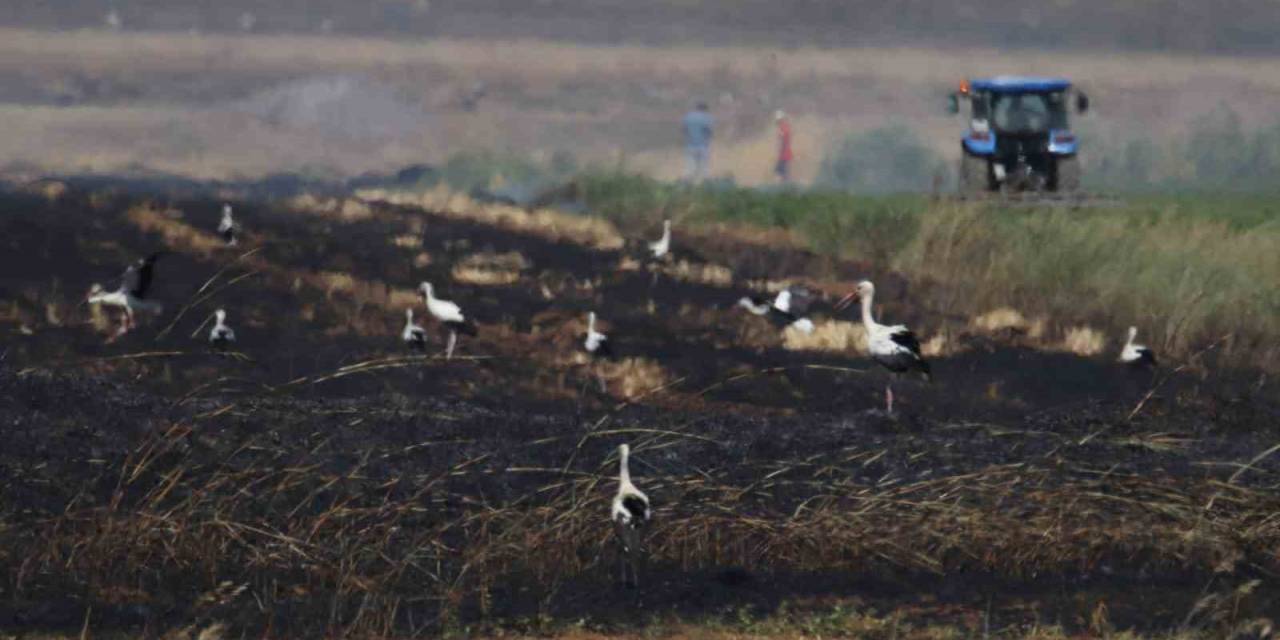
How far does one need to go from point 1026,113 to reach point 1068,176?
1178 millimetres

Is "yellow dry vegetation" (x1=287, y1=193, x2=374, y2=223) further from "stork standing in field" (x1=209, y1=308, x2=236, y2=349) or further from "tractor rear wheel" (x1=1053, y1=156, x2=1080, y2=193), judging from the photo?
"stork standing in field" (x1=209, y1=308, x2=236, y2=349)

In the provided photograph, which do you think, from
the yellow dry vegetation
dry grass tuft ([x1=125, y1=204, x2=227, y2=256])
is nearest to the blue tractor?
the yellow dry vegetation

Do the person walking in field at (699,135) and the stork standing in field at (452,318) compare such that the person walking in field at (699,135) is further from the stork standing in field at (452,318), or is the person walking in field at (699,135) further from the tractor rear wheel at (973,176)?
the stork standing in field at (452,318)

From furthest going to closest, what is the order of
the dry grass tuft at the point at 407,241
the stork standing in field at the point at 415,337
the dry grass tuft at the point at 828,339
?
the dry grass tuft at the point at 407,241 → the dry grass tuft at the point at 828,339 → the stork standing in field at the point at 415,337

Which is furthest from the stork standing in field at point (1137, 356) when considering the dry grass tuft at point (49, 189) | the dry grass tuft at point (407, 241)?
the dry grass tuft at point (49, 189)

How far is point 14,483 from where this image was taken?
14773 mm

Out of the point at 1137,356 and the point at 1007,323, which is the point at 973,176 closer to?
the point at 1007,323

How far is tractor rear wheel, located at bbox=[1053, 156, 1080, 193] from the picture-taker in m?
38.7

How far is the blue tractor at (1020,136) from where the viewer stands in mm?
37969

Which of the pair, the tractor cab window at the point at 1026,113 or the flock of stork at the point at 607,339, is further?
the tractor cab window at the point at 1026,113

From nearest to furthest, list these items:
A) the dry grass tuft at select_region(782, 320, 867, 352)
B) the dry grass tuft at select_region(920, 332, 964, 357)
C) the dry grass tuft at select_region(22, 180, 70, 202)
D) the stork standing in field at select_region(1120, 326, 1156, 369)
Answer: the stork standing in field at select_region(1120, 326, 1156, 369) → the dry grass tuft at select_region(920, 332, 964, 357) → the dry grass tuft at select_region(782, 320, 867, 352) → the dry grass tuft at select_region(22, 180, 70, 202)

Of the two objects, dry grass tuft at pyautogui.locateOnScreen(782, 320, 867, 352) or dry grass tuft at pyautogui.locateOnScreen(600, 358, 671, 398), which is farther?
dry grass tuft at pyautogui.locateOnScreen(782, 320, 867, 352)

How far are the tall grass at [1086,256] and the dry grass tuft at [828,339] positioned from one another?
2.13 m

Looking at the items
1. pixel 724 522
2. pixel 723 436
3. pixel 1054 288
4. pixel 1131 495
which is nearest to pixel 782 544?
pixel 724 522
